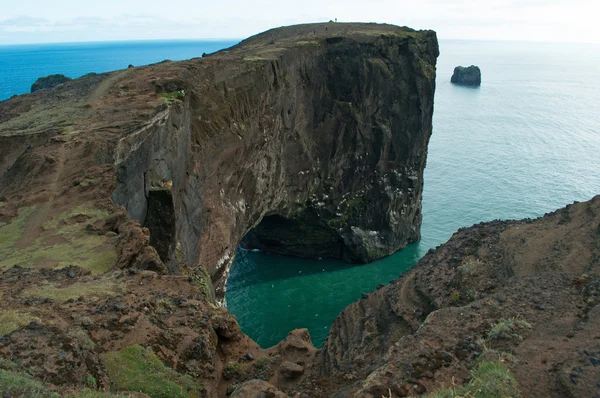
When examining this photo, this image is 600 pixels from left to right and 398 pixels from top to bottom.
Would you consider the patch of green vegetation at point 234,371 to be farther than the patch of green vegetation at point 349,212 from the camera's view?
No

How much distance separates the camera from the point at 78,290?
41.9 feet

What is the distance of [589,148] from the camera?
8288cm

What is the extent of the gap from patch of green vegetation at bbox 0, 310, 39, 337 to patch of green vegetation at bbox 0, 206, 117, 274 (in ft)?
11.1

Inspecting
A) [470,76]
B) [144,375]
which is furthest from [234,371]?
[470,76]

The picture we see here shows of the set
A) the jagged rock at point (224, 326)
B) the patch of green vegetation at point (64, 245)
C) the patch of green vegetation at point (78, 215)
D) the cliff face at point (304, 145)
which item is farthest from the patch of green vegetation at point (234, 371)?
the cliff face at point (304, 145)

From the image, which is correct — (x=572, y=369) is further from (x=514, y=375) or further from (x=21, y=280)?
(x=21, y=280)

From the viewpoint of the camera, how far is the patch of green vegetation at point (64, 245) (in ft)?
47.6

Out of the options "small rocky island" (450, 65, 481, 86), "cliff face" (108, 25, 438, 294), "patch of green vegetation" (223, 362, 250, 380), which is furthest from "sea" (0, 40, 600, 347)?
"patch of green vegetation" (223, 362, 250, 380)

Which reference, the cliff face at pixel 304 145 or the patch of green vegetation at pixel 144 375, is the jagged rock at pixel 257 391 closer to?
the patch of green vegetation at pixel 144 375

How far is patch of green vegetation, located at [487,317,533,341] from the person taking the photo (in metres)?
11.1

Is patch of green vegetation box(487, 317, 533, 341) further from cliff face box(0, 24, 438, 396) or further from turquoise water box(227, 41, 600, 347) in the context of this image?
turquoise water box(227, 41, 600, 347)

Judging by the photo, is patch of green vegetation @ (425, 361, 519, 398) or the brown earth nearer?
patch of green vegetation @ (425, 361, 519, 398)

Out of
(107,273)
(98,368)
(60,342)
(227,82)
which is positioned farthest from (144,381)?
(227,82)

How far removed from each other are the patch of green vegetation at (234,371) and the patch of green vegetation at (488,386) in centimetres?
727
